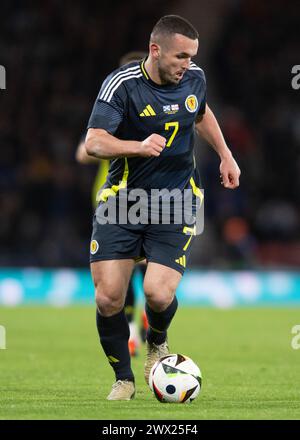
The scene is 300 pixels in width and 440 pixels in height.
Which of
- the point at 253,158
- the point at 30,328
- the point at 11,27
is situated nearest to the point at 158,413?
the point at 30,328

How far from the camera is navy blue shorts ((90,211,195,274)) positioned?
653cm

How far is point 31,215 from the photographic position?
58.1 feet

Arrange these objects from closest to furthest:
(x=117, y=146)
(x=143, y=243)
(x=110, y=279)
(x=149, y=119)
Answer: (x=117, y=146)
(x=110, y=279)
(x=149, y=119)
(x=143, y=243)

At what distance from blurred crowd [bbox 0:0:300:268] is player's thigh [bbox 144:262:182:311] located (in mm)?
10089

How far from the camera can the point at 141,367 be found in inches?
345

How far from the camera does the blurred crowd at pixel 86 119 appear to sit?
17672mm

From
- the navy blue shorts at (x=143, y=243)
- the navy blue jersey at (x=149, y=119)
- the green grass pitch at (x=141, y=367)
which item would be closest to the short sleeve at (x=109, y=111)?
the navy blue jersey at (x=149, y=119)

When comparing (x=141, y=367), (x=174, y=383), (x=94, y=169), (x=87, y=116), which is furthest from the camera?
(x=87, y=116)

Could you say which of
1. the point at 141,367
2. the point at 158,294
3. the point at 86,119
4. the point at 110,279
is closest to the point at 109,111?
the point at 110,279

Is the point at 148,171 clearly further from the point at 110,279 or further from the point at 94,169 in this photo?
the point at 94,169

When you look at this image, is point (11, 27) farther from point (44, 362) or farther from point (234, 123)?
point (44, 362)

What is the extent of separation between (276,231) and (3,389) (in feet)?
38.2

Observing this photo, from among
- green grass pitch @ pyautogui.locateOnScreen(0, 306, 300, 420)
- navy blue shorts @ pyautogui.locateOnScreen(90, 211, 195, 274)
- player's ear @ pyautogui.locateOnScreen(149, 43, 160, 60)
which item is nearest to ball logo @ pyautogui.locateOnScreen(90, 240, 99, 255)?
navy blue shorts @ pyautogui.locateOnScreen(90, 211, 195, 274)

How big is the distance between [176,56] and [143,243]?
3.79ft
